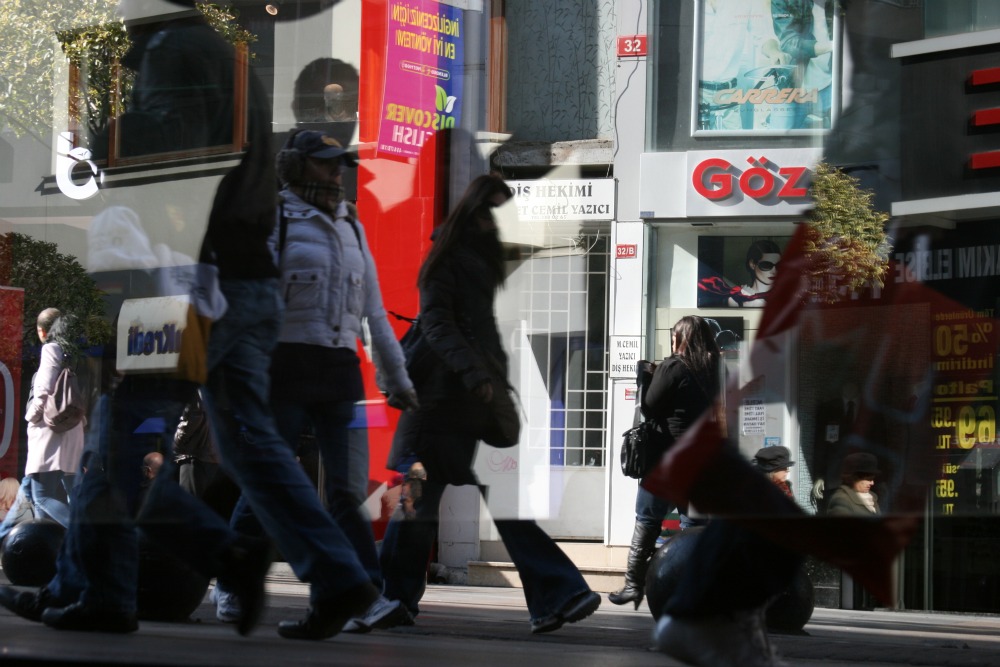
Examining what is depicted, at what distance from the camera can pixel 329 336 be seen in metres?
4.45

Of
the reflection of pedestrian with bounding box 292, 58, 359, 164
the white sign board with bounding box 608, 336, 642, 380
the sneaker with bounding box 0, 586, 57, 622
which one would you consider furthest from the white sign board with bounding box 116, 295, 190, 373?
the white sign board with bounding box 608, 336, 642, 380

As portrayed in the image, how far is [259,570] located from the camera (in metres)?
4.61

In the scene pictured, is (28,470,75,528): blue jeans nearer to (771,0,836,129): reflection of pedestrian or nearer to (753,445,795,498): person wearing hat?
(753,445,795,498): person wearing hat

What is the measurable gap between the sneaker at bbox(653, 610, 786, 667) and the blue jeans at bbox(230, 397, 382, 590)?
1.17m

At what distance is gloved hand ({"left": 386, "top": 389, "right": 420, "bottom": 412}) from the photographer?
14.5 ft

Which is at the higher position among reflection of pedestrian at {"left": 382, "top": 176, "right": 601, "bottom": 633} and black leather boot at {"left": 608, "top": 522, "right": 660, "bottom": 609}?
reflection of pedestrian at {"left": 382, "top": 176, "right": 601, "bottom": 633}

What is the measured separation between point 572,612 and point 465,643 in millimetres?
417

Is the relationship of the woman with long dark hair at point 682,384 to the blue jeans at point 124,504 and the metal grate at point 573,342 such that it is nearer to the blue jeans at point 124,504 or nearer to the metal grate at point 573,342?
the metal grate at point 573,342

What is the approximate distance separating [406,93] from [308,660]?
5.33 feet

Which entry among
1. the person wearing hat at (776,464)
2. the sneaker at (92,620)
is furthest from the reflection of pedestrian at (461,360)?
the sneaker at (92,620)

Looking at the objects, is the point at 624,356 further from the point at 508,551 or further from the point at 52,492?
the point at 52,492

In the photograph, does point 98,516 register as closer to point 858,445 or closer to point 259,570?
point 259,570

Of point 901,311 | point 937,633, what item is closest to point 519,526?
point 901,311

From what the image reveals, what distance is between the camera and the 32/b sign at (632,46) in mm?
4023
